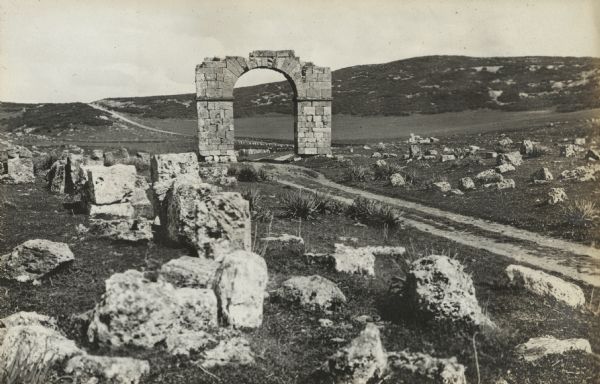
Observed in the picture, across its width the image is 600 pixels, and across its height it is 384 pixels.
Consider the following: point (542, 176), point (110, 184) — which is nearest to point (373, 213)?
point (110, 184)

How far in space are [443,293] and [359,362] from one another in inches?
61.3

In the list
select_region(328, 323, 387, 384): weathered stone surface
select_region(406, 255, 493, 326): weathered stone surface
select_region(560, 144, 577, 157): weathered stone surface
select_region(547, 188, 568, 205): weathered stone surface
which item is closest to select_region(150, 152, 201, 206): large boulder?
select_region(406, 255, 493, 326): weathered stone surface

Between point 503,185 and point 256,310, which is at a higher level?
point 503,185

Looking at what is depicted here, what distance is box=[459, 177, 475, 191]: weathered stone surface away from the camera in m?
13.8

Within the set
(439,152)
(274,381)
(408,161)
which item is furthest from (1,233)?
(439,152)

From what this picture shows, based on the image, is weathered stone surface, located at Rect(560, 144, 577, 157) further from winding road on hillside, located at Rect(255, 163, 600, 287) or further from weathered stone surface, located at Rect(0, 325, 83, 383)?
weathered stone surface, located at Rect(0, 325, 83, 383)

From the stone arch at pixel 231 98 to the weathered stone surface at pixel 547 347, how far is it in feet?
59.8

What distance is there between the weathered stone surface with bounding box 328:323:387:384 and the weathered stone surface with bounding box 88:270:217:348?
1.31 metres

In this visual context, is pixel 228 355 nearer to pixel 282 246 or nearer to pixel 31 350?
pixel 31 350

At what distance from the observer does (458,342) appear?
4.79 m

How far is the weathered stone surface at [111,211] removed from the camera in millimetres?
9305

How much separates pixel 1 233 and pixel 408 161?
49.3ft

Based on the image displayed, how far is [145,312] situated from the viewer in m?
4.39

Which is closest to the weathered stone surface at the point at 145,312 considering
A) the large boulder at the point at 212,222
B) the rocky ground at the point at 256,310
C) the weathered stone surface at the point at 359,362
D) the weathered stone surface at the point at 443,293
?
the rocky ground at the point at 256,310
